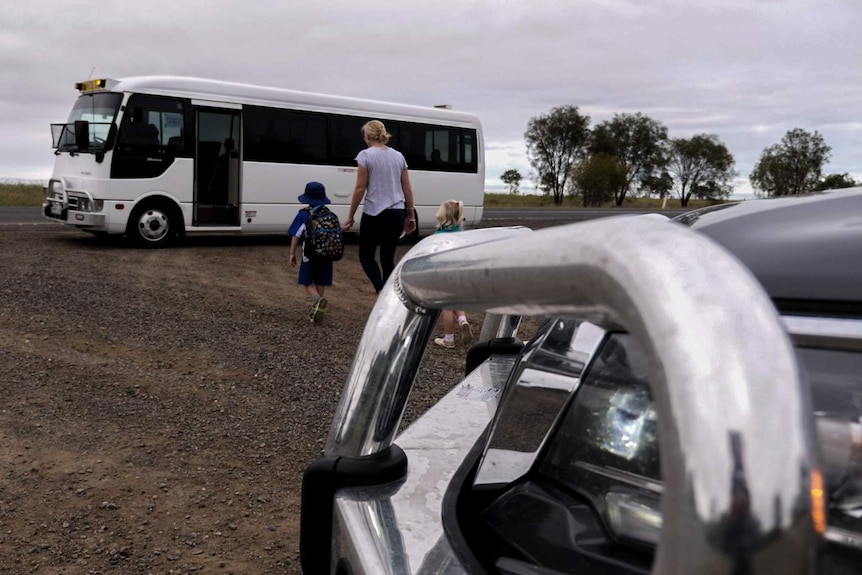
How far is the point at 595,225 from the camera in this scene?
3.17 feet

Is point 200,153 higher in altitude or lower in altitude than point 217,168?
higher

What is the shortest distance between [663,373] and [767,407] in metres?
0.09

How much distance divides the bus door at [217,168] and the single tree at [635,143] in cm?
5815

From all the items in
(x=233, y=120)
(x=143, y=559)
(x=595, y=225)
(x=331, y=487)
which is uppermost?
(x=233, y=120)

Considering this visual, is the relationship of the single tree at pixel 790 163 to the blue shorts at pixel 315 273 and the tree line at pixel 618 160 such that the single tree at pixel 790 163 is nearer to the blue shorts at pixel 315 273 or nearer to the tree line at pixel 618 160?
the blue shorts at pixel 315 273

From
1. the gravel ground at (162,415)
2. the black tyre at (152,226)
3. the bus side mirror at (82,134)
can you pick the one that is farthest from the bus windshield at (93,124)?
the gravel ground at (162,415)

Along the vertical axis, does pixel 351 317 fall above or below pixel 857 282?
below

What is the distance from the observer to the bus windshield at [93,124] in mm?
13984

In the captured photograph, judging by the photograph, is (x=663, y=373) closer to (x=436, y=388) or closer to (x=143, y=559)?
(x=143, y=559)

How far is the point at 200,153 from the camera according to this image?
15.0 m

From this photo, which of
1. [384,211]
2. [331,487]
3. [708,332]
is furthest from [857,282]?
[384,211]

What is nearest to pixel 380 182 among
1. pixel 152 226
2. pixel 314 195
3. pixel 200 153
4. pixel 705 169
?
pixel 314 195

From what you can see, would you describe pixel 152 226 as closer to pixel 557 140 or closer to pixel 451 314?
pixel 451 314

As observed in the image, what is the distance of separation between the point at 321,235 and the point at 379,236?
30.4 inches
